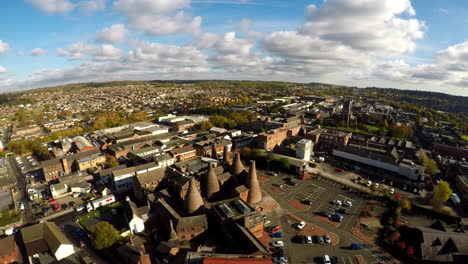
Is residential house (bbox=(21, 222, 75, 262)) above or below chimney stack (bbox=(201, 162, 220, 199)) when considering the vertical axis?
below

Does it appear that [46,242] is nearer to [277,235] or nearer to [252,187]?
[252,187]

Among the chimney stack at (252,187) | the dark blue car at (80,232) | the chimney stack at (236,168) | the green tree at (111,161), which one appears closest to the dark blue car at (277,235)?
the chimney stack at (252,187)

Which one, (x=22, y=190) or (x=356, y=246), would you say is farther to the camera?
(x=22, y=190)

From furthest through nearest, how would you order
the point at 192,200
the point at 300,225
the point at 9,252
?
the point at 300,225, the point at 192,200, the point at 9,252

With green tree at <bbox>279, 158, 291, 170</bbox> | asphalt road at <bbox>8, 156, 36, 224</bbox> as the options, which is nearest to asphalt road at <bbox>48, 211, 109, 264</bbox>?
asphalt road at <bbox>8, 156, 36, 224</bbox>

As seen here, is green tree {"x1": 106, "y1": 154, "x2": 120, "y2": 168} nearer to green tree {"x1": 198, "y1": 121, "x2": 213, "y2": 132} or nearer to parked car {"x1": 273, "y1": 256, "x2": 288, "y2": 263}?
green tree {"x1": 198, "y1": 121, "x2": 213, "y2": 132}

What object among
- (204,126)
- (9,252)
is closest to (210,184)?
(9,252)
